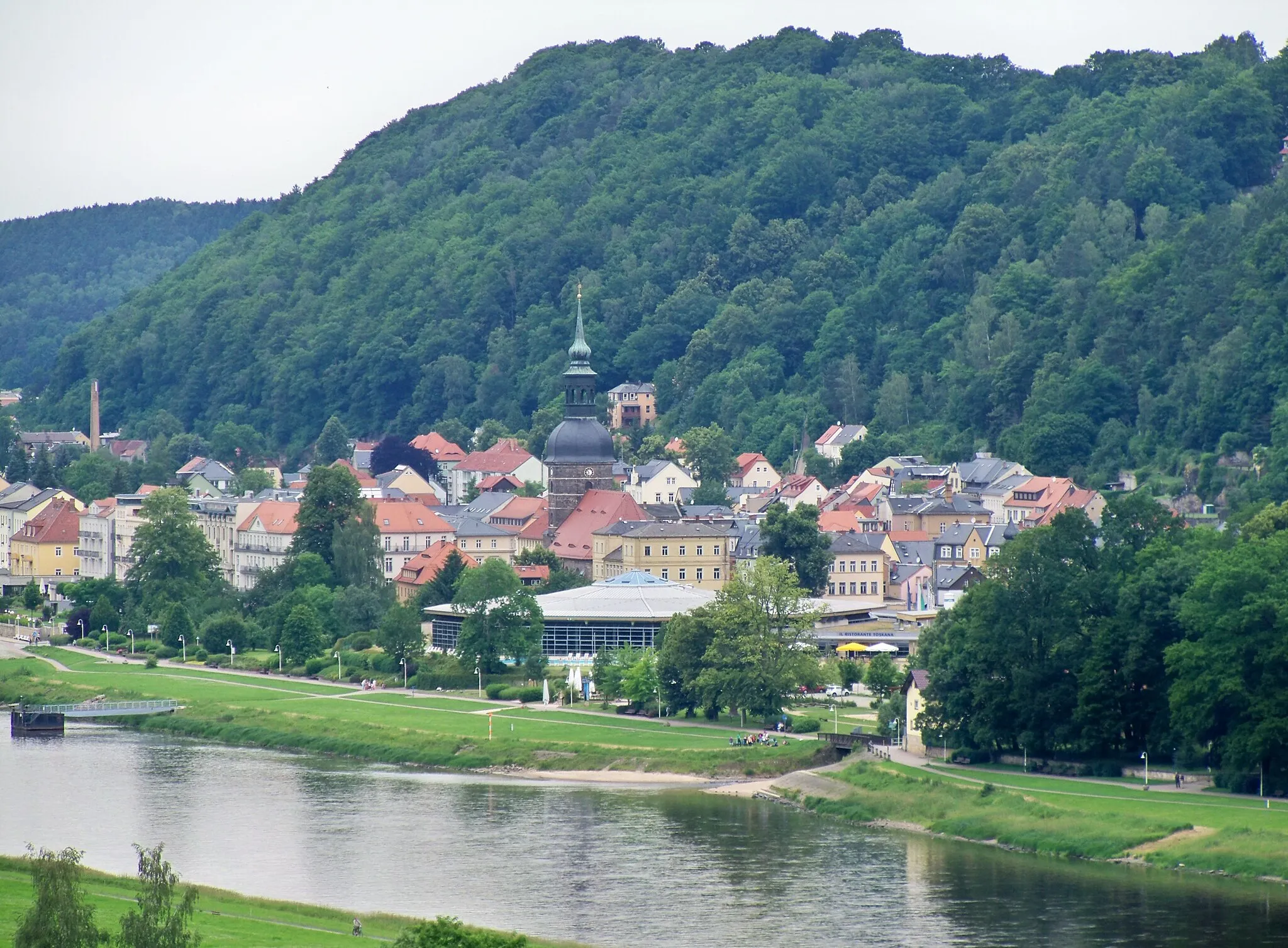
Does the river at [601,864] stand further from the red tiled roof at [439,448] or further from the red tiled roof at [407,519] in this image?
the red tiled roof at [439,448]

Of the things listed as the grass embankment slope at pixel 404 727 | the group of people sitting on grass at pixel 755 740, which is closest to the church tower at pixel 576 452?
the grass embankment slope at pixel 404 727

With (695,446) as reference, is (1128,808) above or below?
below

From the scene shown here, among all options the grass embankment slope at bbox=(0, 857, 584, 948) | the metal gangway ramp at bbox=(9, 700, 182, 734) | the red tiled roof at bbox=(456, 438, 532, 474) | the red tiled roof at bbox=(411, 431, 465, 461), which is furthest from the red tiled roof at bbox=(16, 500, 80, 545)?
the grass embankment slope at bbox=(0, 857, 584, 948)

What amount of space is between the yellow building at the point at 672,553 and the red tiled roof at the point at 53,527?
44603 millimetres

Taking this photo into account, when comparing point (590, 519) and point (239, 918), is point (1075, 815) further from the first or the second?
point (590, 519)

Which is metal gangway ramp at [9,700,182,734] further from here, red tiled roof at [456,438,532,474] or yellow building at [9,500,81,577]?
red tiled roof at [456,438,532,474]

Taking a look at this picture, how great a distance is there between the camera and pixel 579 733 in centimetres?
8988

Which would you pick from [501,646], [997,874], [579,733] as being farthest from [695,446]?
[997,874]

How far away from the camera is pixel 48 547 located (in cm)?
15512

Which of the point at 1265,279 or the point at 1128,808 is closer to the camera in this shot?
the point at 1128,808

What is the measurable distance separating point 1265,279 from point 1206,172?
136ft

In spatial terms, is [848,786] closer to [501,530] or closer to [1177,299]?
[501,530]

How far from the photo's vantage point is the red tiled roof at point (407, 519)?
453 ft

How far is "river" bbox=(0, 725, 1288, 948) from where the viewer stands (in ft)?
203
